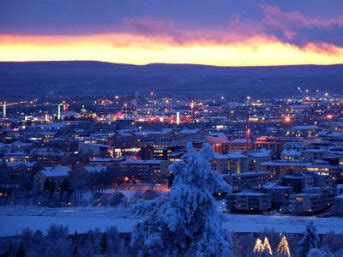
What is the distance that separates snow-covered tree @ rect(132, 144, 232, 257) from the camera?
9.13 ft

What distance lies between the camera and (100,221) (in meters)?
12.3

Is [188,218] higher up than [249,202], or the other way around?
[188,218]

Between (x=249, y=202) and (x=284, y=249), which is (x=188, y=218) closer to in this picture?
(x=284, y=249)

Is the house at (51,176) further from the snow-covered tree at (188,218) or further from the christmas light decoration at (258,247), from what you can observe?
the snow-covered tree at (188,218)

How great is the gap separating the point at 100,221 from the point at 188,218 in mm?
9550

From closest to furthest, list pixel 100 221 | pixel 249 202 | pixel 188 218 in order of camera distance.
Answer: pixel 188 218 < pixel 100 221 < pixel 249 202

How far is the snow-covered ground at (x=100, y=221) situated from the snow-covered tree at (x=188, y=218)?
309 inches

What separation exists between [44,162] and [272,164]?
19.6 feet

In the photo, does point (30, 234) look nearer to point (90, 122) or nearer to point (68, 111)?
point (90, 122)

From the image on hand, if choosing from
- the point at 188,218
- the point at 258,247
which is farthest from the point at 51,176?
the point at 188,218

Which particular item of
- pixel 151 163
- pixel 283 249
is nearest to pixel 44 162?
pixel 151 163

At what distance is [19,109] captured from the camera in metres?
49.1

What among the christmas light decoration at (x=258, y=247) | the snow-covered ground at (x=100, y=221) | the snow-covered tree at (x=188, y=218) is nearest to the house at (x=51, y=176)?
the snow-covered ground at (x=100, y=221)

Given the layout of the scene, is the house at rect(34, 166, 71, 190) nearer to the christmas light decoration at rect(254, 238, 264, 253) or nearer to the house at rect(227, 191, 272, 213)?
the house at rect(227, 191, 272, 213)
